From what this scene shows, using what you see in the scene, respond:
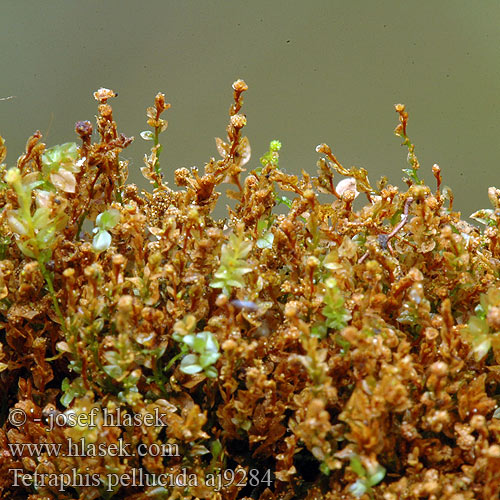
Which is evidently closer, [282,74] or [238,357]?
[238,357]

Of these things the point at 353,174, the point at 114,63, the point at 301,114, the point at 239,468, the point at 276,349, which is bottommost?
the point at 239,468

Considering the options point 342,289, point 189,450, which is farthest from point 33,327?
point 342,289

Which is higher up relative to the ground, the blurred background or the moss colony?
the blurred background

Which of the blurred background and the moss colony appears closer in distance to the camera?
the moss colony

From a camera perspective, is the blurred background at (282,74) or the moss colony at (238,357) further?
the blurred background at (282,74)

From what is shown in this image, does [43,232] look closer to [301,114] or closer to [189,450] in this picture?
[189,450]
